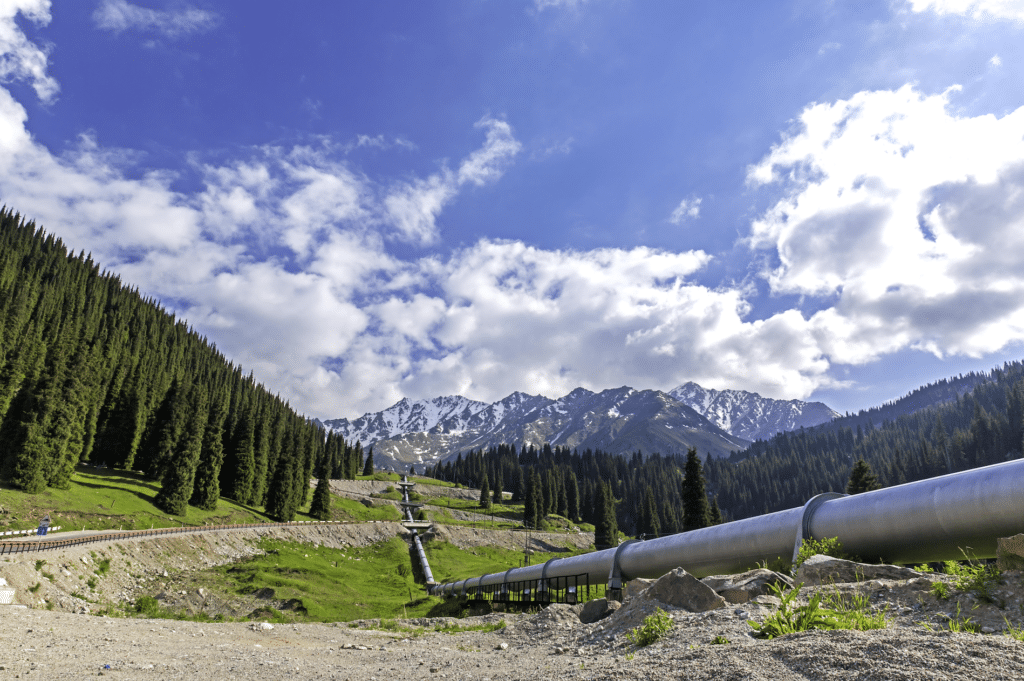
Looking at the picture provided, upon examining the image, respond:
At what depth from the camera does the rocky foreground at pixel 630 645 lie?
21.7 ft

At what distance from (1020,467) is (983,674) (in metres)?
8.58

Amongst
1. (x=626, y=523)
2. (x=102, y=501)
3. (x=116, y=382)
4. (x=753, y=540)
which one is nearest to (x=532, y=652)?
(x=753, y=540)

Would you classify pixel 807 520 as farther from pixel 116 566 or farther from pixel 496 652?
pixel 116 566

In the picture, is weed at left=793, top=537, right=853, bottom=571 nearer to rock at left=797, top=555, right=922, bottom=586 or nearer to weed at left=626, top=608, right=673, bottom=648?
rock at left=797, top=555, right=922, bottom=586

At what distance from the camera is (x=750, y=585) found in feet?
44.2

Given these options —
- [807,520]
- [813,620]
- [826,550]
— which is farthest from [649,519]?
[813,620]

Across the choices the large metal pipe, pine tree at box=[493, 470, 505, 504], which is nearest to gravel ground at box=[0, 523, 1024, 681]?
the large metal pipe

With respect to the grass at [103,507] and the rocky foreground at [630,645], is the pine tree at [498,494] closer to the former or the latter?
the grass at [103,507]

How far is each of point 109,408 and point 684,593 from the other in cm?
9247

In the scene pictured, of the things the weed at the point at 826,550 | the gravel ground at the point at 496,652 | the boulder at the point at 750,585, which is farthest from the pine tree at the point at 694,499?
the boulder at the point at 750,585

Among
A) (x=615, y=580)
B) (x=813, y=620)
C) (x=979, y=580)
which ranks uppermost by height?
(x=979, y=580)

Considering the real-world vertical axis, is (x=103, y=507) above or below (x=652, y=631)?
below

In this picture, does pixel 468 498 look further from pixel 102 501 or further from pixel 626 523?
pixel 102 501

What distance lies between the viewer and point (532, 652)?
14.4m
